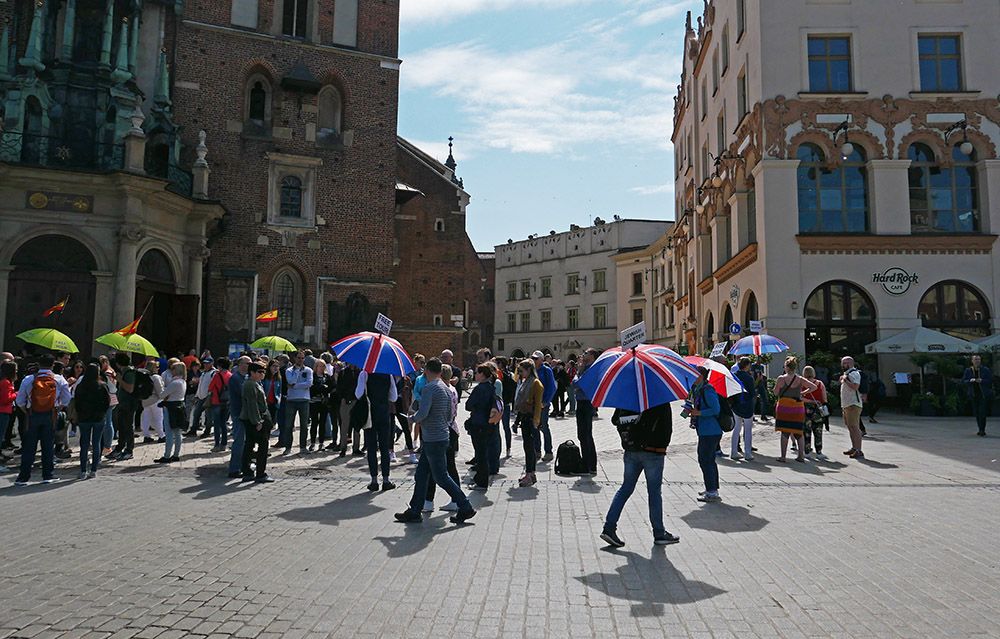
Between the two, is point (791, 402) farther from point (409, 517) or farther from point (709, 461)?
point (409, 517)

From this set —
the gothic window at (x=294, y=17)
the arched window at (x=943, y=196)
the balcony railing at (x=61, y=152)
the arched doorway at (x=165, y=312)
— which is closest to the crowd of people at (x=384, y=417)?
the arched doorway at (x=165, y=312)

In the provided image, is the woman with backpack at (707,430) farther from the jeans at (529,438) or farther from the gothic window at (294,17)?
the gothic window at (294,17)

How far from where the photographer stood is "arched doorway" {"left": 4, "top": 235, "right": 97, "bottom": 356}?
71.6 feet

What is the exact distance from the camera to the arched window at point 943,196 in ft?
77.4

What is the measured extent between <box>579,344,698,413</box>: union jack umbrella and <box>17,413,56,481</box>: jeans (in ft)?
25.6

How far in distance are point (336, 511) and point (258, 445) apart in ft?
8.39

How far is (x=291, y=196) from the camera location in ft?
101

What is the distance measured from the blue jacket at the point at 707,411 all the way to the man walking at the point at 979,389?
10.2 meters

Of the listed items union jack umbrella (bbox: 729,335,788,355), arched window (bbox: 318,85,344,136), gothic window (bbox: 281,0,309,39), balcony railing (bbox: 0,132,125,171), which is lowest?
union jack umbrella (bbox: 729,335,788,355)

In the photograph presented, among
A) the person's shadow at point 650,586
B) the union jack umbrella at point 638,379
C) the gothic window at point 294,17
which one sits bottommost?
the person's shadow at point 650,586

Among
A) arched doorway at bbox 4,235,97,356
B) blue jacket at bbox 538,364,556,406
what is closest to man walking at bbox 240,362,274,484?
blue jacket at bbox 538,364,556,406

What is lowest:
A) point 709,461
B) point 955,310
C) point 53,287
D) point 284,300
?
point 709,461

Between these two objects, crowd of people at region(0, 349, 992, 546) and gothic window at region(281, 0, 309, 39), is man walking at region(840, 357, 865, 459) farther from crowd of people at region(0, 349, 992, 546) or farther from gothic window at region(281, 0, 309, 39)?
gothic window at region(281, 0, 309, 39)

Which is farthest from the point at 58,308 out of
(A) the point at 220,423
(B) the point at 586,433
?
(B) the point at 586,433
